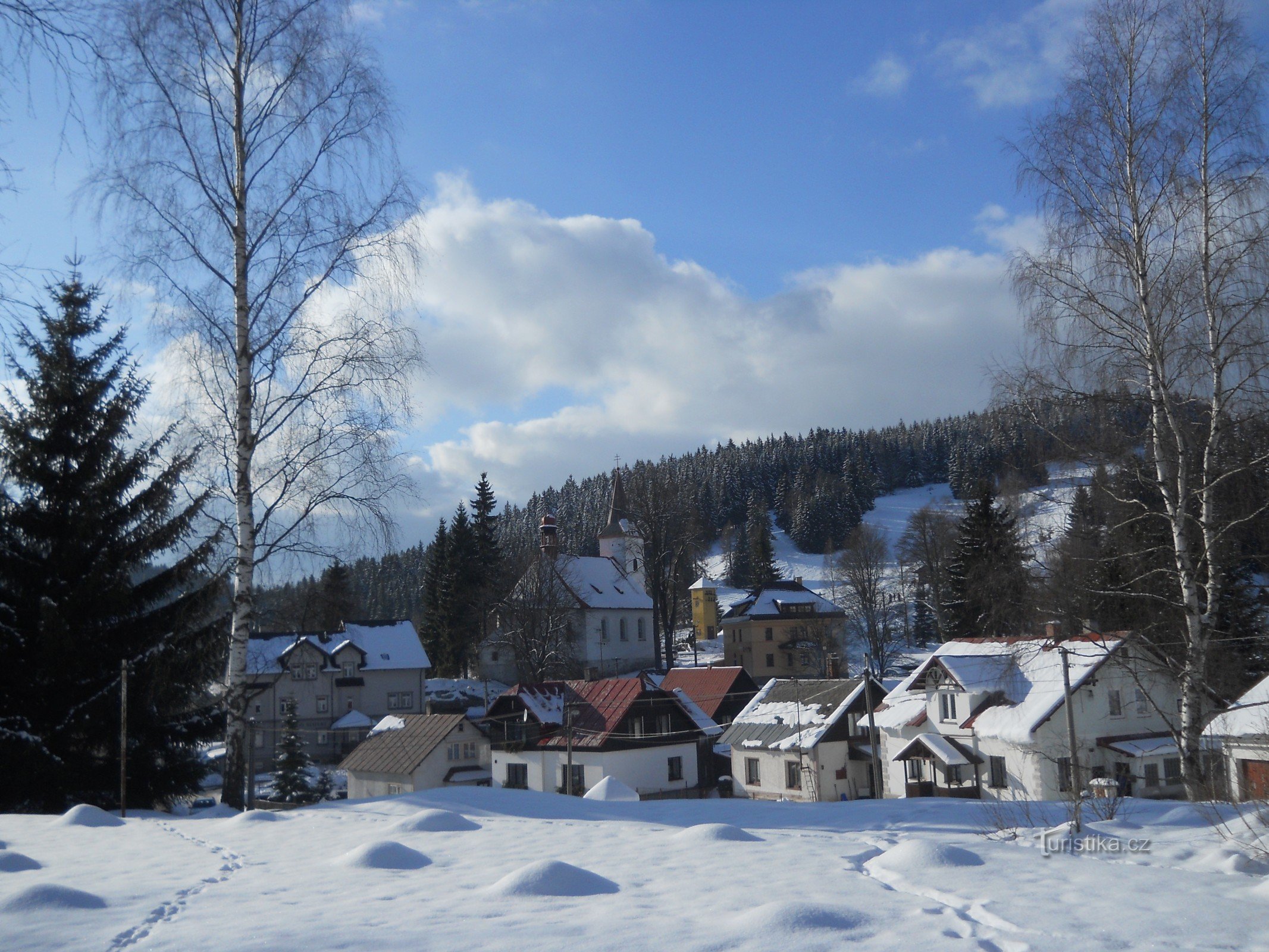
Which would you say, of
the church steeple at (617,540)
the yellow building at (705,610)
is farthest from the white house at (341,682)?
the yellow building at (705,610)

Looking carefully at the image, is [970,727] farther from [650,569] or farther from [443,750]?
[650,569]

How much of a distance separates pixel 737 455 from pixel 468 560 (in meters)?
90.7

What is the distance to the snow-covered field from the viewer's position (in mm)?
5047

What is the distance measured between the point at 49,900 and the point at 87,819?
5.92 meters

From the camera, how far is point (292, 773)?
3000 centimetres

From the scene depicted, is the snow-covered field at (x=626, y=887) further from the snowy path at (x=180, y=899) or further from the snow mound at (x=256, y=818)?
the snow mound at (x=256, y=818)

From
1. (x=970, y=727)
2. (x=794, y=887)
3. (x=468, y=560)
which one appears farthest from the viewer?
(x=468, y=560)

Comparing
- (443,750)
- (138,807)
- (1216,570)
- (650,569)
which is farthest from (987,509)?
(138,807)

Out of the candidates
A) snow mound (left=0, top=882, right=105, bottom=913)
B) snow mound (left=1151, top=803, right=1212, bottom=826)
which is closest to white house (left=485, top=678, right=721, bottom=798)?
snow mound (left=1151, top=803, right=1212, bottom=826)

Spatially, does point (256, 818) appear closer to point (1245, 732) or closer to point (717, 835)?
point (717, 835)

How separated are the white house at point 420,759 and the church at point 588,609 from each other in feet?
41.0

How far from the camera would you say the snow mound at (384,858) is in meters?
7.26

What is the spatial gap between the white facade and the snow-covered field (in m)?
21.1

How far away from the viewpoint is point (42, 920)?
17.9 feet
